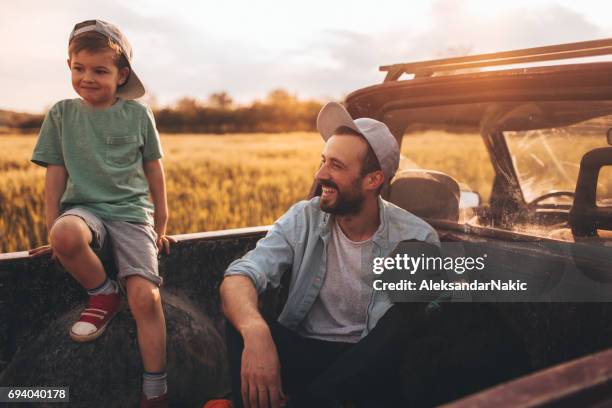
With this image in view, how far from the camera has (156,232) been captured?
2.67 meters

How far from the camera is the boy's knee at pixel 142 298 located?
7.44ft

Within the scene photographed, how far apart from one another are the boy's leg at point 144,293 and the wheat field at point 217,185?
4.26 ft

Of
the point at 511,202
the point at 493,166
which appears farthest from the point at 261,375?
the point at 493,166

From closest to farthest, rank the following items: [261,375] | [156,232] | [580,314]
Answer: [261,375] → [580,314] → [156,232]

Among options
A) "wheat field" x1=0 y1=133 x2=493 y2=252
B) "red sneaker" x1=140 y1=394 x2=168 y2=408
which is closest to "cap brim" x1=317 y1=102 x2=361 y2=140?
"wheat field" x1=0 y1=133 x2=493 y2=252

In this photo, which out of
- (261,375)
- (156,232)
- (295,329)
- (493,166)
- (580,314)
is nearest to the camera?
(261,375)

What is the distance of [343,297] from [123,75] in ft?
4.20

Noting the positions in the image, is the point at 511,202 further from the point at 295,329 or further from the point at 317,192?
the point at 295,329

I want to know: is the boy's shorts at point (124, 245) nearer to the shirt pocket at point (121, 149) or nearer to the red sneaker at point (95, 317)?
the red sneaker at point (95, 317)

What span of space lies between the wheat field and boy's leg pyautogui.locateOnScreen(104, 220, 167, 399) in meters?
1.30

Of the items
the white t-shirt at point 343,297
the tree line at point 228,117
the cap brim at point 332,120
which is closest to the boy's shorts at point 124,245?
the white t-shirt at point 343,297

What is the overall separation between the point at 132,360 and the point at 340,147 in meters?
1.14

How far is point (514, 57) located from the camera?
234 centimetres

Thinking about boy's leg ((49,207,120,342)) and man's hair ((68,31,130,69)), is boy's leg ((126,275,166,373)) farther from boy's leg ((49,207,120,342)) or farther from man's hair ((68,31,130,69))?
man's hair ((68,31,130,69))
